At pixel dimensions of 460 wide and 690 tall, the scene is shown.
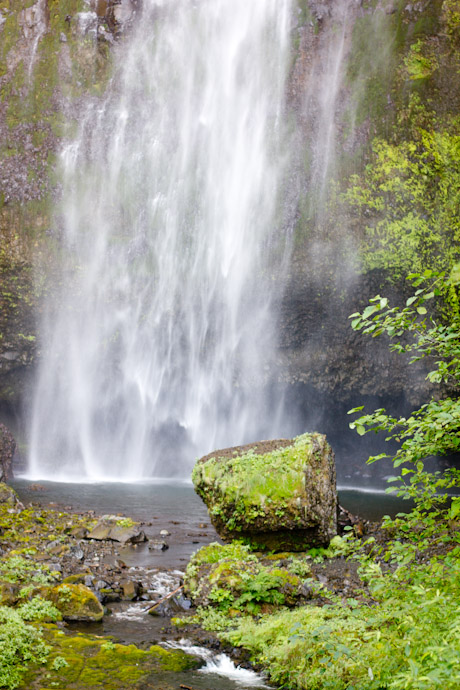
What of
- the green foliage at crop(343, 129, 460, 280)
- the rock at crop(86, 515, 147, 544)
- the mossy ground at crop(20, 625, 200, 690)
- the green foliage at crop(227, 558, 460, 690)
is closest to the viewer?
the green foliage at crop(227, 558, 460, 690)

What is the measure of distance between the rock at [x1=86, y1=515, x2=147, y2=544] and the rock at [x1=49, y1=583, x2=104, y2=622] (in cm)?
341

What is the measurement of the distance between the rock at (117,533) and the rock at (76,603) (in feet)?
11.2

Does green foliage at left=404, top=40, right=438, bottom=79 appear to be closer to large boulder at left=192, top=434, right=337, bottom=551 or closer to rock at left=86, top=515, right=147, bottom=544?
large boulder at left=192, top=434, right=337, bottom=551

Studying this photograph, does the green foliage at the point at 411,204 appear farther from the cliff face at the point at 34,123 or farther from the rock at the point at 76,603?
the rock at the point at 76,603

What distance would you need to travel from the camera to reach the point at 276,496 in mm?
7531

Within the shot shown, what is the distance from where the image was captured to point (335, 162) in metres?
23.6

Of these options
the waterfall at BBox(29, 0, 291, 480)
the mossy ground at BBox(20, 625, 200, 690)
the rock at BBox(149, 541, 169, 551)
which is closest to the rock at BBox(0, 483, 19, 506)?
the rock at BBox(149, 541, 169, 551)

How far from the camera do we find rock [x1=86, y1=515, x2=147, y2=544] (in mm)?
9523

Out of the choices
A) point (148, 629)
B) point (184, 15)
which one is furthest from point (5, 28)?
point (148, 629)

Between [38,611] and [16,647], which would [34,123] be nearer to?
[38,611]

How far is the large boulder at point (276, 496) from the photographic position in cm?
748

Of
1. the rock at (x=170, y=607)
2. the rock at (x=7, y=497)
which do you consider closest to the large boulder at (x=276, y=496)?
the rock at (x=170, y=607)

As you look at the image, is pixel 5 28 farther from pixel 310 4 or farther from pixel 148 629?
pixel 148 629

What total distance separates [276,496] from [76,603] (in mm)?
3039
